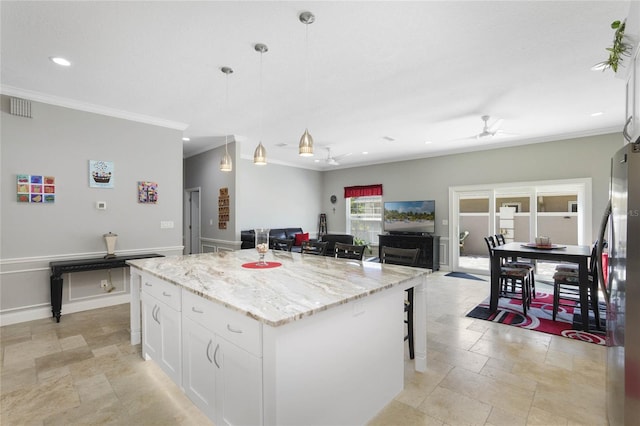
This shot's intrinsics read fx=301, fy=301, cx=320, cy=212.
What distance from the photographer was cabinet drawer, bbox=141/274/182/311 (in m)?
2.01

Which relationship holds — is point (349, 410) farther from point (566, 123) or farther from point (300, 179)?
point (300, 179)

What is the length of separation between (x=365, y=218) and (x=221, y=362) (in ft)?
23.0

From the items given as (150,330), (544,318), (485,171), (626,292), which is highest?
(485,171)

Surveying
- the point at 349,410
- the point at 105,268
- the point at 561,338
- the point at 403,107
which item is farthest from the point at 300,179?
the point at 349,410

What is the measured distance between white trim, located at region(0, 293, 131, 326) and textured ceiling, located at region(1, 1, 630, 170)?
8.27ft

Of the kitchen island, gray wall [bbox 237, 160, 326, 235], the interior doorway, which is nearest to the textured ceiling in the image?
the kitchen island

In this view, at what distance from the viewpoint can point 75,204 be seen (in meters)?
3.88

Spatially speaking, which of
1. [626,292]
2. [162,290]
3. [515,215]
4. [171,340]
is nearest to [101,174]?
[162,290]

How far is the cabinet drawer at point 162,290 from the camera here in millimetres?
2012

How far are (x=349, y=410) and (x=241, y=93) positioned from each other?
3351 mm

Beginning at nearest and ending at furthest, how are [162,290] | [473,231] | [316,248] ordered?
[162,290] < [316,248] < [473,231]

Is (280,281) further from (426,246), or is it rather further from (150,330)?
(426,246)

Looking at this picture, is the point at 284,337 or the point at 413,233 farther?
the point at 413,233

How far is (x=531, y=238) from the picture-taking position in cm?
582
